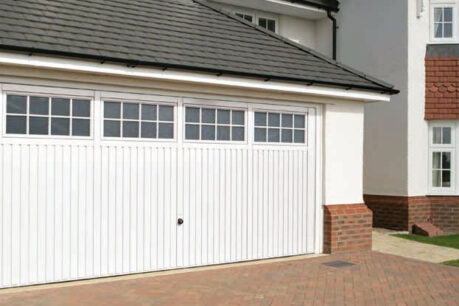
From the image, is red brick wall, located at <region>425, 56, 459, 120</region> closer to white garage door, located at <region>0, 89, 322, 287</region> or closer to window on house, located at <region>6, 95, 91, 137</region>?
white garage door, located at <region>0, 89, 322, 287</region>

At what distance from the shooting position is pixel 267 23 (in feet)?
50.5

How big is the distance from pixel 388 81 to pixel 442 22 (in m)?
2.09

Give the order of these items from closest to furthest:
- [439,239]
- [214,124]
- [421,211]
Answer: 1. [214,124]
2. [439,239]
3. [421,211]

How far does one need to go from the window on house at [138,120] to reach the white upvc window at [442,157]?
27.0 feet

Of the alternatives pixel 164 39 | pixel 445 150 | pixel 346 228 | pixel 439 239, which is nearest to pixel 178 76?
pixel 164 39

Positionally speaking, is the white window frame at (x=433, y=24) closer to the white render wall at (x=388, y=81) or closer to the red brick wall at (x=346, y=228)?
the white render wall at (x=388, y=81)

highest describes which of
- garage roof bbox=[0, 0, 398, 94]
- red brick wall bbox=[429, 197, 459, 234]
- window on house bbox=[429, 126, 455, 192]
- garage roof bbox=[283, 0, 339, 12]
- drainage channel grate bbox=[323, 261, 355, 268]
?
garage roof bbox=[283, 0, 339, 12]

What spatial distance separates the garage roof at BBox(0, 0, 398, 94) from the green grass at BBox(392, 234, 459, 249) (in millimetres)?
3667

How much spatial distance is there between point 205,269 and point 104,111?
2.85 m

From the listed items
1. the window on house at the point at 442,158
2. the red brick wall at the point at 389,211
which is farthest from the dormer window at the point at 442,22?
the red brick wall at the point at 389,211

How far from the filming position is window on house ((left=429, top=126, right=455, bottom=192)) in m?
14.4

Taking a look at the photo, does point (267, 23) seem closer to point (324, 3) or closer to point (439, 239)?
point (324, 3)

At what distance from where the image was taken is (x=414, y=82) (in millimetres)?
14250

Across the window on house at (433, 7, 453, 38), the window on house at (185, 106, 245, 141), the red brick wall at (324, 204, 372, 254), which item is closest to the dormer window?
the window on house at (433, 7, 453, 38)
